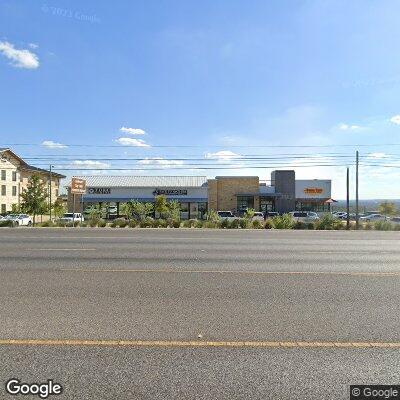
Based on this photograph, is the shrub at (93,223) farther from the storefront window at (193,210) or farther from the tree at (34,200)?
the storefront window at (193,210)

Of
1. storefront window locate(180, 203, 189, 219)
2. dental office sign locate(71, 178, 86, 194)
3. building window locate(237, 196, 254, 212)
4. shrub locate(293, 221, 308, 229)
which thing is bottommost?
shrub locate(293, 221, 308, 229)

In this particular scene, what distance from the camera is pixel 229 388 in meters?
3.35

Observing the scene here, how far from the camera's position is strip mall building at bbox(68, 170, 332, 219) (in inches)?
2117

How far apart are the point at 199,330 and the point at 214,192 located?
50.5 meters

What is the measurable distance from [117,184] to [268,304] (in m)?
50.9

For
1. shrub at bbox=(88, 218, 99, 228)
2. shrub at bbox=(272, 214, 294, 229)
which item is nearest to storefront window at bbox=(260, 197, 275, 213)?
shrub at bbox=(272, 214, 294, 229)

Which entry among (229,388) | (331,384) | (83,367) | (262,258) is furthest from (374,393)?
(262,258)

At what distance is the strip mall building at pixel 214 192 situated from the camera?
5378 cm

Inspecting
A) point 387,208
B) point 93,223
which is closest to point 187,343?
point 93,223

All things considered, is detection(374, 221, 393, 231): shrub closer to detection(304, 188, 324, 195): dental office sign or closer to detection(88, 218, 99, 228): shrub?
detection(88, 218, 99, 228): shrub

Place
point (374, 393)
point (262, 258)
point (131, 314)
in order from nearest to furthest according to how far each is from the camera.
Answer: point (374, 393), point (131, 314), point (262, 258)

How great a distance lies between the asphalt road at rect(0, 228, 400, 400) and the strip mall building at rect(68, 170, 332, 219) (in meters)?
44.5

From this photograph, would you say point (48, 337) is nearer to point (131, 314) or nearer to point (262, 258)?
point (131, 314)

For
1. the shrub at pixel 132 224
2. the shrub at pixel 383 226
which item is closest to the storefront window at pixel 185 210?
the shrub at pixel 132 224
